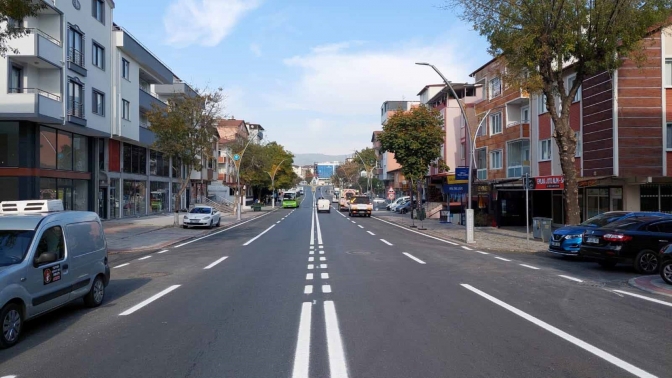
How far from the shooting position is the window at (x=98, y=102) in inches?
1262

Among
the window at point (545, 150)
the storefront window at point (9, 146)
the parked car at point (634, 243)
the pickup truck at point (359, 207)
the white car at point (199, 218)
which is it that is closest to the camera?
the parked car at point (634, 243)

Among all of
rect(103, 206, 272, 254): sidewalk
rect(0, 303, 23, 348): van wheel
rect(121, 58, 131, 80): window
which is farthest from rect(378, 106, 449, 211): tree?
rect(0, 303, 23, 348): van wheel

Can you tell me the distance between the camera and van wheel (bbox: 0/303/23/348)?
6.68 m

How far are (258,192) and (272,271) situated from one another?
82.5m

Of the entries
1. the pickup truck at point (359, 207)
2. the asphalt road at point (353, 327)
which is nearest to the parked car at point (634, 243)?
the asphalt road at point (353, 327)

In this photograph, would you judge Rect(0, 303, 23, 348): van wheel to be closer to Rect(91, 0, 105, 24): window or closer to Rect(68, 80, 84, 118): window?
Rect(68, 80, 84, 118): window

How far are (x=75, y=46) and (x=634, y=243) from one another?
2837 centimetres

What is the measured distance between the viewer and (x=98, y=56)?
32.9 meters

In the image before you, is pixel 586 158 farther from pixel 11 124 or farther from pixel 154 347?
pixel 11 124

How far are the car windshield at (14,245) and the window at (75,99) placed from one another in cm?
2271

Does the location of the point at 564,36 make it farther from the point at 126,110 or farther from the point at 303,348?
the point at 126,110

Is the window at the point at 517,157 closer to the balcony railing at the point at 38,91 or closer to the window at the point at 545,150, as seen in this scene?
the window at the point at 545,150

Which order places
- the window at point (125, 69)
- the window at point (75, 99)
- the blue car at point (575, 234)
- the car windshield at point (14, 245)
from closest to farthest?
1. the car windshield at point (14, 245)
2. the blue car at point (575, 234)
3. the window at point (75, 99)
4. the window at point (125, 69)

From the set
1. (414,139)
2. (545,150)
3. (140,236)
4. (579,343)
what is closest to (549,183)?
(545,150)
